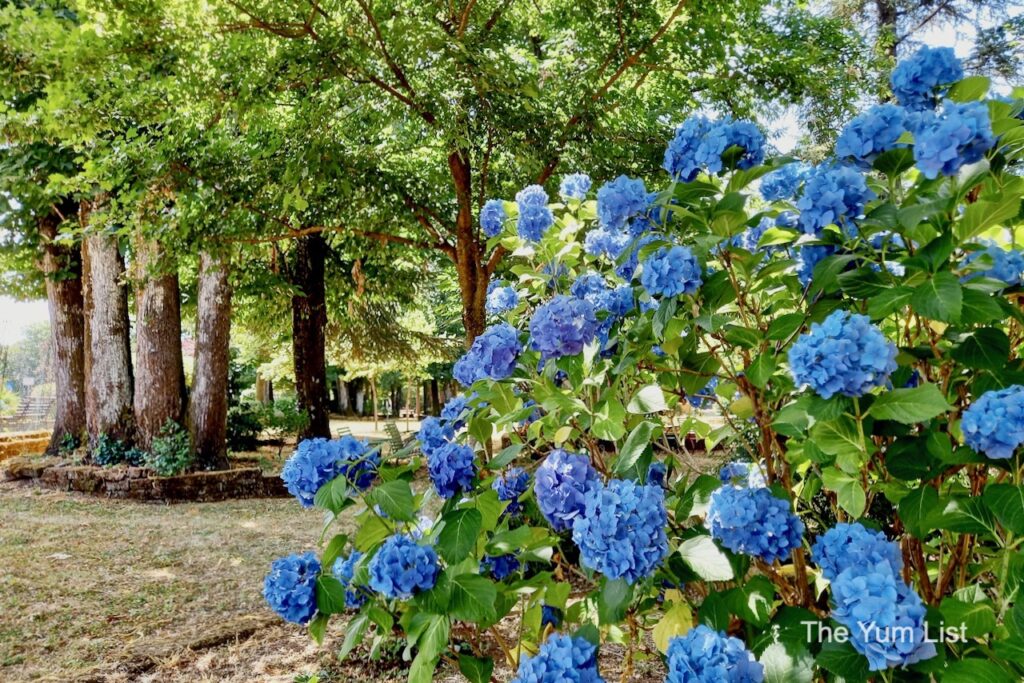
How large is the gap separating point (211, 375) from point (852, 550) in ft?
29.2

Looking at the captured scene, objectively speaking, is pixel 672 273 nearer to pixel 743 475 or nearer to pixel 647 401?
pixel 647 401

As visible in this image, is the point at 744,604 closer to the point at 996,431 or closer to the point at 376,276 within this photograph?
the point at 996,431

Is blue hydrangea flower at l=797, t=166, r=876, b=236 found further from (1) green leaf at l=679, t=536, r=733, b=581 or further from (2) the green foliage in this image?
(2) the green foliage

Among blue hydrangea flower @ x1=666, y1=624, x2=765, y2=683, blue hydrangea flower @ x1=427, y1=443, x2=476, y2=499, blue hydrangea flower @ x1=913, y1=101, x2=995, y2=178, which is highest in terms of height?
blue hydrangea flower @ x1=913, y1=101, x2=995, y2=178

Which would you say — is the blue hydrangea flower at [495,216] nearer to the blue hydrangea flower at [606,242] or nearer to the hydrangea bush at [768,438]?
the blue hydrangea flower at [606,242]

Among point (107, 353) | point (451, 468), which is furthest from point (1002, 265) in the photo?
point (107, 353)

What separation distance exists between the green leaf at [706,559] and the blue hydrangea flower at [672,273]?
41cm

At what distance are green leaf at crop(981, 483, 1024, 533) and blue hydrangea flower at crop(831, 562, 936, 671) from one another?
178 millimetres

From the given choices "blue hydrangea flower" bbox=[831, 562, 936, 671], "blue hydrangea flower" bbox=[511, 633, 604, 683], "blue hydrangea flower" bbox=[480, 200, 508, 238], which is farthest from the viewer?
"blue hydrangea flower" bbox=[480, 200, 508, 238]

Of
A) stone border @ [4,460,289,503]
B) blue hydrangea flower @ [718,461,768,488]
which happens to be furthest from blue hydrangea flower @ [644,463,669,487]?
stone border @ [4,460,289,503]

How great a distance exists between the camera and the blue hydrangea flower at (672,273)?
1.25 metres

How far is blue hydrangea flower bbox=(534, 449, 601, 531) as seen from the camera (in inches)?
48.9

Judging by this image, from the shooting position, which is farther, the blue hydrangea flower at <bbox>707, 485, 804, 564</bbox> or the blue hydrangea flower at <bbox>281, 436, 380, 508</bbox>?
the blue hydrangea flower at <bbox>281, 436, 380, 508</bbox>

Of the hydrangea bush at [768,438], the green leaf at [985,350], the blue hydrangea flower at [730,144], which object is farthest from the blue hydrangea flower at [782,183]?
the green leaf at [985,350]
